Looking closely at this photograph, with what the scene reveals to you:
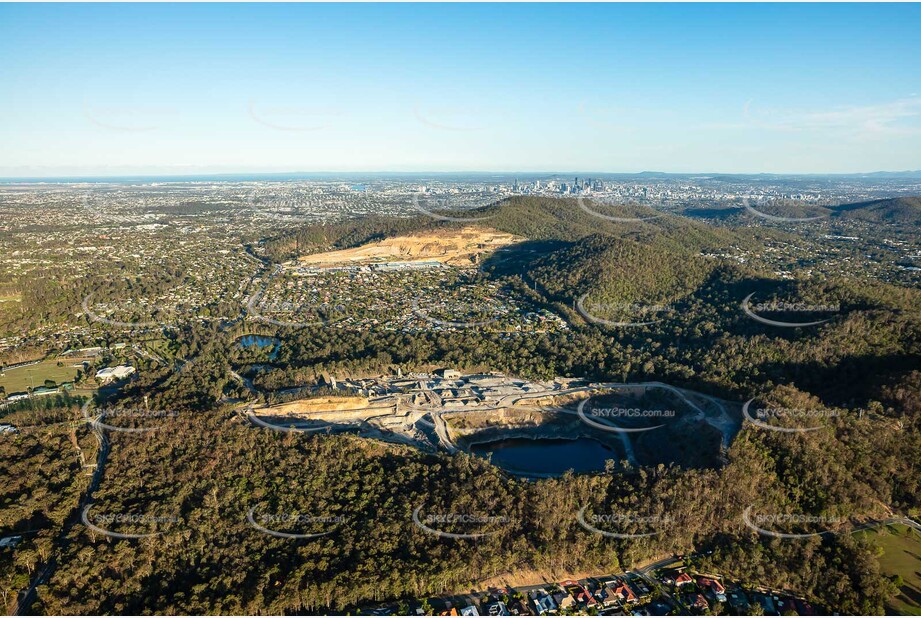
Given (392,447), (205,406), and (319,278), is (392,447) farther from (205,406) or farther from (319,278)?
(319,278)

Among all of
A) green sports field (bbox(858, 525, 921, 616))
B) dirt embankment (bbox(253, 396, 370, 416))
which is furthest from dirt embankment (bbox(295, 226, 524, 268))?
green sports field (bbox(858, 525, 921, 616))

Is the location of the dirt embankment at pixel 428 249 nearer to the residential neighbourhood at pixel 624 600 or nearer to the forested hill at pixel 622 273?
the forested hill at pixel 622 273

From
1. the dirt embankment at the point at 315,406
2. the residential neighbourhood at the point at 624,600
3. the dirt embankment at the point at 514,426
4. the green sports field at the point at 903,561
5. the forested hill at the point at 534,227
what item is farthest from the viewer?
the forested hill at the point at 534,227

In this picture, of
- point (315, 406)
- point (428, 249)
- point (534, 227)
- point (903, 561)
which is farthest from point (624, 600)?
point (534, 227)

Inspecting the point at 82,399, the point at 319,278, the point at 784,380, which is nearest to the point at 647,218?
the point at 319,278

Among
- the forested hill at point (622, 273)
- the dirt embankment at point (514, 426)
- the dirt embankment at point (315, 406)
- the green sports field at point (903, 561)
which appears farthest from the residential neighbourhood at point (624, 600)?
the forested hill at point (622, 273)

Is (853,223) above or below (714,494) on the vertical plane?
above
